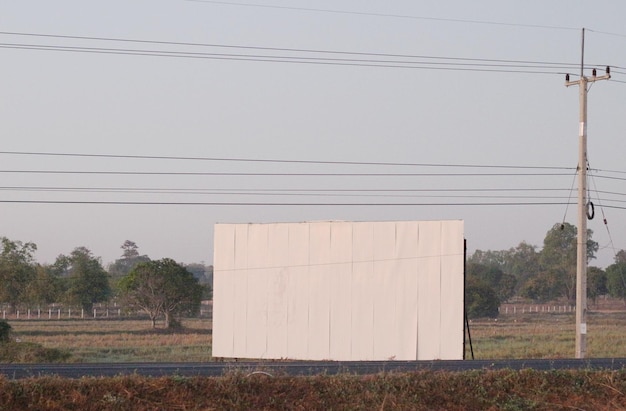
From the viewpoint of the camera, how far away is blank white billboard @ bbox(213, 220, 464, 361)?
33.5 metres

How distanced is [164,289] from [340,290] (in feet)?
110

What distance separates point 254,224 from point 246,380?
18068 millimetres

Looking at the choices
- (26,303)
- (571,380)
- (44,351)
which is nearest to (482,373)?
(571,380)

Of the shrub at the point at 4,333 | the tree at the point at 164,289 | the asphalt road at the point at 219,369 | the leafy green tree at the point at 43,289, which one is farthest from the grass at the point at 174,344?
the leafy green tree at the point at 43,289

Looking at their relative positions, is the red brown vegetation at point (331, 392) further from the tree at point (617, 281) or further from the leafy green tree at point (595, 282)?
the tree at point (617, 281)

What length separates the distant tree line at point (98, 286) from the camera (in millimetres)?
65875

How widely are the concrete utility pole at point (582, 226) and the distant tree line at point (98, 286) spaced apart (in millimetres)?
35858

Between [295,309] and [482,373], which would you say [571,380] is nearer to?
[482,373]

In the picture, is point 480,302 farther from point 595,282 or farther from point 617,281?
point 617,281

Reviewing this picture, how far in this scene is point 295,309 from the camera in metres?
35.4

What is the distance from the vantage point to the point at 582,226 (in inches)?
1350

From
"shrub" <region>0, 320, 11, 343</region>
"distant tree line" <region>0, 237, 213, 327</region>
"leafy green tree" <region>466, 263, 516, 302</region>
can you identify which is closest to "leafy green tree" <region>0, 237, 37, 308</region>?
"distant tree line" <region>0, 237, 213, 327</region>

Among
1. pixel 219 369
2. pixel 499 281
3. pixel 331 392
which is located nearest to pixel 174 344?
pixel 219 369

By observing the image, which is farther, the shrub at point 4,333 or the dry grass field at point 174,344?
the dry grass field at point 174,344
